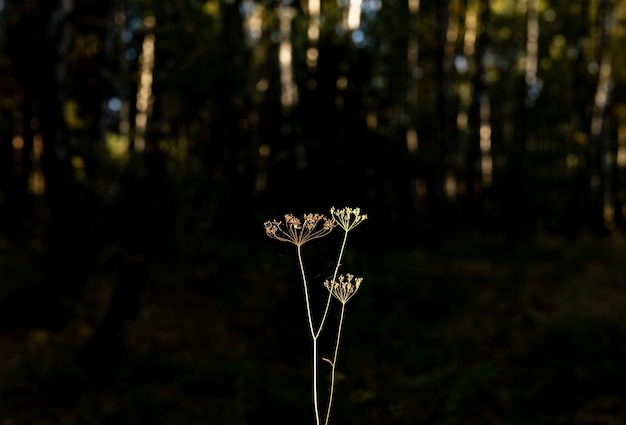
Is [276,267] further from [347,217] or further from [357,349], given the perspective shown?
[347,217]

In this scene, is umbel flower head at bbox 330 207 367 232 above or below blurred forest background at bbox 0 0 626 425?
above

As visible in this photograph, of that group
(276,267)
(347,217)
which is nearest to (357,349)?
(276,267)

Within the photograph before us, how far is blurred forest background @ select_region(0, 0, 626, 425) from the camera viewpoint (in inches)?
211

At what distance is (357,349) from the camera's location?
6438mm

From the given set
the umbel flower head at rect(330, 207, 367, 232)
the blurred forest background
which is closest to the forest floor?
the blurred forest background

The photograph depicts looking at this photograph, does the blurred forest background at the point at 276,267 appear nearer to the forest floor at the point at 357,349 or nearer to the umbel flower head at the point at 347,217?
the forest floor at the point at 357,349

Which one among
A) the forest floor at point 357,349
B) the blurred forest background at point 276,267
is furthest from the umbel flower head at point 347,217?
the forest floor at point 357,349

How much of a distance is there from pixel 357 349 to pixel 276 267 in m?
1.62

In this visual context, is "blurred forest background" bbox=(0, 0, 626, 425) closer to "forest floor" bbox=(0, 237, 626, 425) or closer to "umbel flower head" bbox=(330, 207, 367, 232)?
"forest floor" bbox=(0, 237, 626, 425)

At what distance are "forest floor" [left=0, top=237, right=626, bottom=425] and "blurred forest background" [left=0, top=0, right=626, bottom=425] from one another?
0.10 ft

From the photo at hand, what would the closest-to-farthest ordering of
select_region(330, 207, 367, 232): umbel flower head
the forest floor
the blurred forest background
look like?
select_region(330, 207, 367, 232): umbel flower head → the forest floor → the blurred forest background

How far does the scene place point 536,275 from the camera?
9.19m

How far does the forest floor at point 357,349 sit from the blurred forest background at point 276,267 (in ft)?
0.10

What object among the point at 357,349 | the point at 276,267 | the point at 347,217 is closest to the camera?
the point at 347,217
